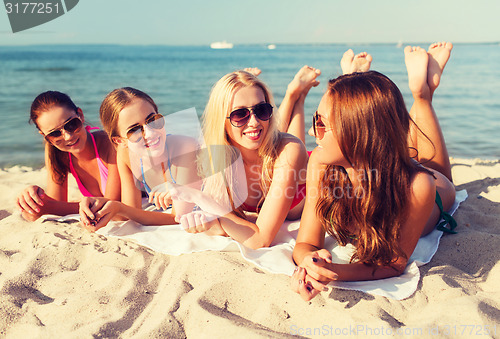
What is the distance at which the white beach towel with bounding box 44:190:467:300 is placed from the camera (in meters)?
2.46

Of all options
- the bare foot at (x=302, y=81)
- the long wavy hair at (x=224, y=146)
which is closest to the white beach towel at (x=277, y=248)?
the long wavy hair at (x=224, y=146)

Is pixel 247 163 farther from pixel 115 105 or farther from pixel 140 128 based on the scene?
pixel 115 105

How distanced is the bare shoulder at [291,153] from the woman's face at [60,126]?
6.12 ft

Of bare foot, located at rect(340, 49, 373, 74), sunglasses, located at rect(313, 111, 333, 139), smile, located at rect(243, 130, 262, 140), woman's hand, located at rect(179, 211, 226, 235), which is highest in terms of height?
bare foot, located at rect(340, 49, 373, 74)

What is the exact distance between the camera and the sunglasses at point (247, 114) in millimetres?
3025

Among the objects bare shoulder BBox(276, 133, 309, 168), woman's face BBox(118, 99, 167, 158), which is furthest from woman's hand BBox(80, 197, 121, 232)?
bare shoulder BBox(276, 133, 309, 168)

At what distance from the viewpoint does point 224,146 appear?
10.6 ft

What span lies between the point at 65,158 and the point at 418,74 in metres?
3.48

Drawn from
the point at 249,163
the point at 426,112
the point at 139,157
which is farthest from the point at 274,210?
the point at 426,112

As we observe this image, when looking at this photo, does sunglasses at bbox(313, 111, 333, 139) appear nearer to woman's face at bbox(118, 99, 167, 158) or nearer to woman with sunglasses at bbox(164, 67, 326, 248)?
woman with sunglasses at bbox(164, 67, 326, 248)

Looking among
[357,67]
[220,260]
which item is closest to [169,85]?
[357,67]

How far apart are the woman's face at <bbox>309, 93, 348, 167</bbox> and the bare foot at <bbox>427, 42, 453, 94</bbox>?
1.74m

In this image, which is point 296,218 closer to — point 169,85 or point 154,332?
point 154,332

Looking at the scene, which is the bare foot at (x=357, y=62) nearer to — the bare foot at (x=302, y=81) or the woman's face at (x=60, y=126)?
the bare foot at (x=302, y=81)
